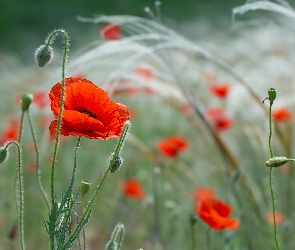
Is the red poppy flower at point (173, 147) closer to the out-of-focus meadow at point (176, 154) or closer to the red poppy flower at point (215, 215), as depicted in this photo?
the out-of-focus meadow at point (176, 154)

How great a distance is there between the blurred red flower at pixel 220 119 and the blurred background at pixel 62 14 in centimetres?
877

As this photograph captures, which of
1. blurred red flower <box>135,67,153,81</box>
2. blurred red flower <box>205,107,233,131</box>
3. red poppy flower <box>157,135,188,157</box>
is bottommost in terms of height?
red poppy flower <box>157,135,188,157</box>

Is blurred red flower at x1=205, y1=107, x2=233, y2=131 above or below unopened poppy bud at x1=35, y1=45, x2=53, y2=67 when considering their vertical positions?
above

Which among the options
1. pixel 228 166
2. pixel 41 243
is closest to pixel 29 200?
pixel 41 243

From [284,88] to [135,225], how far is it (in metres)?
1.29

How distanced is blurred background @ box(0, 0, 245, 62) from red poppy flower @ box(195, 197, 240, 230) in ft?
32.8

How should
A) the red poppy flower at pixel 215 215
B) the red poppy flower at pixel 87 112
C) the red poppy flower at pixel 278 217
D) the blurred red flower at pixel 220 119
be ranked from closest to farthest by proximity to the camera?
the red poppy flower at pixel 87 112, the red poppy flower at pixel 215 215, the red poppy flower at pixel 278 217, the blurred red flower at pixel 220 119

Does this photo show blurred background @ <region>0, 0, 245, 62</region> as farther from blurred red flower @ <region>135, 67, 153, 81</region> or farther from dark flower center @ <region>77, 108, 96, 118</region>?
dark flower center @ <region>77, 108, 96, 118</region>

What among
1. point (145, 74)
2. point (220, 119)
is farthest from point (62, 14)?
point (220, 119)

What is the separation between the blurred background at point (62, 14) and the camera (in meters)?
12.6

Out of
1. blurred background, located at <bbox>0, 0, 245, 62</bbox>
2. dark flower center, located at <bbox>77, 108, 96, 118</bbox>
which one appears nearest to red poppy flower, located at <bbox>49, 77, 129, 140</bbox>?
dark flower center, located at <bbox>77, 108, 96, 118</bbox>

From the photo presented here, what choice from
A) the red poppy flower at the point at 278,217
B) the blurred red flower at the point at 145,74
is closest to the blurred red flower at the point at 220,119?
the blurred red flower at the point at 145,74

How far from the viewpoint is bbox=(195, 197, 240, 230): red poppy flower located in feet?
5.04

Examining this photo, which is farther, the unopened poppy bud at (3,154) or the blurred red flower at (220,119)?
the blurred red flower at (220,119)
